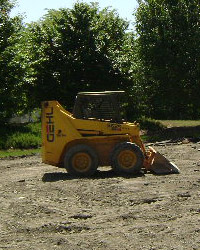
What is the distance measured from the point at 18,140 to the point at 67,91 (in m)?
6.20

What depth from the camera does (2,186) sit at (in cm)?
1337

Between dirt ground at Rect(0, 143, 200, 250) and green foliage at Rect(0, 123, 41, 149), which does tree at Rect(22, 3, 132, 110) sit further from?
dirt ground at Rect(0, 143, 200, 250)

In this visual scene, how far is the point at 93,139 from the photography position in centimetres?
1449

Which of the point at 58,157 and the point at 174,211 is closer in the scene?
the point at 174,211

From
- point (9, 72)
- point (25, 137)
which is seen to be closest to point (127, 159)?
point (25, 137)

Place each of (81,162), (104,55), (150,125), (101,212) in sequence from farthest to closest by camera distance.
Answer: (150,125) < (104,55) < (81,162) < (101,212)

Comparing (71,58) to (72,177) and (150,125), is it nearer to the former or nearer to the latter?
(150,125)

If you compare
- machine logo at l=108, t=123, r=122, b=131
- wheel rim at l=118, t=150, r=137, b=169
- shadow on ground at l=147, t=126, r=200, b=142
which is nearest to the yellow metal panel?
machine logo at l=108, t=123, r=122, b=131

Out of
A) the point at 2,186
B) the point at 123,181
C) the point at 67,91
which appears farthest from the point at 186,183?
the point at 67,91

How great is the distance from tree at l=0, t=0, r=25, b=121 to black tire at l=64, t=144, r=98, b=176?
13985mm

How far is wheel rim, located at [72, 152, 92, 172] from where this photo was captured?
14287 millimetres

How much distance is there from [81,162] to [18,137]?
1234cm

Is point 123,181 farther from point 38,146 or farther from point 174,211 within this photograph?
point 38,146

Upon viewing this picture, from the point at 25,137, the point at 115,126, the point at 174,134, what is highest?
the point at 115,126
